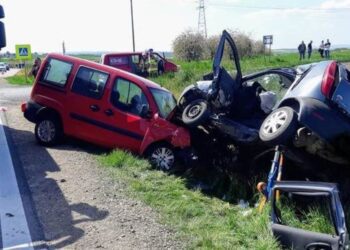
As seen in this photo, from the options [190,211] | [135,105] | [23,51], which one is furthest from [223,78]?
[23,51]

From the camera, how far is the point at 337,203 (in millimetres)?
4086

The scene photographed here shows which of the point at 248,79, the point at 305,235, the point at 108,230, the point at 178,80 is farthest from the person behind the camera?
the point at 178,80

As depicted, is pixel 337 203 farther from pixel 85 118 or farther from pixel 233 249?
pixel 85 118

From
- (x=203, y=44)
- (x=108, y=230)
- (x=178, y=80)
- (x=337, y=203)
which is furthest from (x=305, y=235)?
(x=203, y=44)

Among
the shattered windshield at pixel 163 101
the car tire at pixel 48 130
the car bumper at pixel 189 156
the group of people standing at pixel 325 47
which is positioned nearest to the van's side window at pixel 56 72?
the car tire at pixel 48 130

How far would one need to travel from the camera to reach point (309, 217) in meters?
5.42

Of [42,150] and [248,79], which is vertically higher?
[248,79]

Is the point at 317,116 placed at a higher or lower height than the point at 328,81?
lower

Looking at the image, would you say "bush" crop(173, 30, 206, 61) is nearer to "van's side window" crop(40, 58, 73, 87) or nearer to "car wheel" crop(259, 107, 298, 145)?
"van's side window" crop(40, 58, 73, 87)

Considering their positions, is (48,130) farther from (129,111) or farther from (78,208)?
(78,208)

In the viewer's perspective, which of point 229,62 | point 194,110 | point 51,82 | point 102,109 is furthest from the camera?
point 51,82

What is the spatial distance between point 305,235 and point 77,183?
3.73m

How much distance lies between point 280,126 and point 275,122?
0.51 ft

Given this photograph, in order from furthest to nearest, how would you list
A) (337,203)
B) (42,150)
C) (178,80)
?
(178,80) → (42,150) → (337,203)
